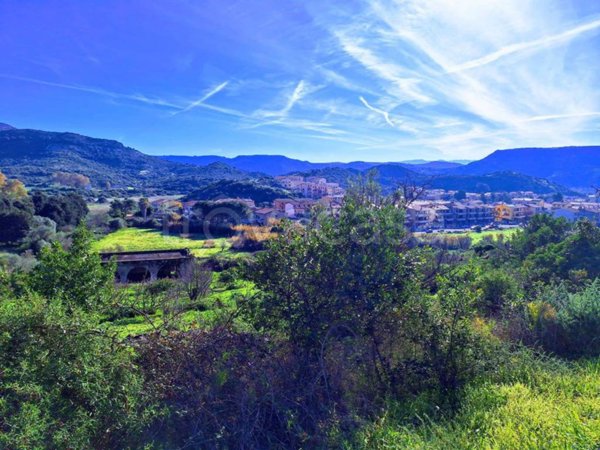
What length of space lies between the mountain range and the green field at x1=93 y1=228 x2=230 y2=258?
4100cm

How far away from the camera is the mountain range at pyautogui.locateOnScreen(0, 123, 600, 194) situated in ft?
276

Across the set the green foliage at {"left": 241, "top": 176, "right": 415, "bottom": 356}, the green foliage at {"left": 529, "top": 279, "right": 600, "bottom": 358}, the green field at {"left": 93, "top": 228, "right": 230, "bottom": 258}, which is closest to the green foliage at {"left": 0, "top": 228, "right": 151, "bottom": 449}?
the green foliage at {"left": 241, "top": 176, "right": 415, "bottom": 356}

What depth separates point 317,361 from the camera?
3.80m

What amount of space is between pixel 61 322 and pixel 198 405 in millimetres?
1379

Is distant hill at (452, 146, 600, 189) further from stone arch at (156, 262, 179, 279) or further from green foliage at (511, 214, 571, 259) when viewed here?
stone arch at (156, 262, 179, 279)

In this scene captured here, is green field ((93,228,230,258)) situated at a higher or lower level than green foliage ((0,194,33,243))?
lower

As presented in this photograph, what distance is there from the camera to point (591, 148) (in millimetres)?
121062

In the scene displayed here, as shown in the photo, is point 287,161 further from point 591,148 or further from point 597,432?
point 597,432

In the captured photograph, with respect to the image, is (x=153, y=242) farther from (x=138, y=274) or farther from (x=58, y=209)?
(x=58, y=209)

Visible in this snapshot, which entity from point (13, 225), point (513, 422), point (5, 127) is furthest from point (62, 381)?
point (5, 127)

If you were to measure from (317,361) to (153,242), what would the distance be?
31206mm

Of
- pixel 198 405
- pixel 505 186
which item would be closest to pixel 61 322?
pixel 198 405

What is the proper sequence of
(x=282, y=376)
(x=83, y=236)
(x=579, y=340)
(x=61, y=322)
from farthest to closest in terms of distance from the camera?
(x=83, y=236) → (x=579, y=340) → (x=282, y=376) → (x=61, y=322)

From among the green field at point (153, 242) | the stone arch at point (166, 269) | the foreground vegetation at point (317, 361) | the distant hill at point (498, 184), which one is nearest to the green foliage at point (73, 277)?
the foreground vegetation at point (317, 361)
